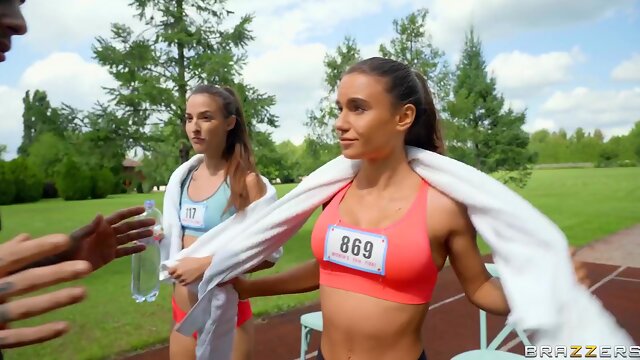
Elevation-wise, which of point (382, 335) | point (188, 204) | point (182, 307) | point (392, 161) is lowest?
point (182, 307)

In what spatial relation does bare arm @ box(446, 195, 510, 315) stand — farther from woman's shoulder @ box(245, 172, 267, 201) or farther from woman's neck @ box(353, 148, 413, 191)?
woman's shoulder @ box(245, 172, 267, 201)

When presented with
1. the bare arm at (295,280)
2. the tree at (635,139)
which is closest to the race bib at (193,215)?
the bare arm at (295,280)

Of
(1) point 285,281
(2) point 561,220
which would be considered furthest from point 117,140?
(2) point 561,220

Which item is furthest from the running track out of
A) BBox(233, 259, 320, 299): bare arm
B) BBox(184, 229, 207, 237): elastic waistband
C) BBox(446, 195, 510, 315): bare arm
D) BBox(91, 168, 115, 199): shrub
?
BBox(91, 168, 115, 199): shrub

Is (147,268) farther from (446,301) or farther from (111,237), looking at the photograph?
(446,301)

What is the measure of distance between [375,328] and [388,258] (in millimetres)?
252

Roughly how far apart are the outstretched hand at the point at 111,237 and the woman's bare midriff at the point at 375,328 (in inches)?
31.3

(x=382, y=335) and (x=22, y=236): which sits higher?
(x=22, y=236)

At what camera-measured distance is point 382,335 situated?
168 cm

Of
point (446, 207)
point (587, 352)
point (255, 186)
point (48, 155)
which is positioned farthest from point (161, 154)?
point (48, 155)

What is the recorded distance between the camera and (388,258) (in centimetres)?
166

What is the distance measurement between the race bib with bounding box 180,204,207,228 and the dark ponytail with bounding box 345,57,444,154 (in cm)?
134

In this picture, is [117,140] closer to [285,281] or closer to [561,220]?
[285,281]

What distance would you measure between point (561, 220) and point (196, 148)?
1792 cm
